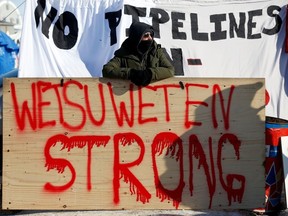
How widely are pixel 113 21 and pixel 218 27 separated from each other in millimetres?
1489

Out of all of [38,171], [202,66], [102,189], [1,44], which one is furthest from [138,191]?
[1,44]

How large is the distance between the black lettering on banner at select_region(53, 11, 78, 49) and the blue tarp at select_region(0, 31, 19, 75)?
5.43 m

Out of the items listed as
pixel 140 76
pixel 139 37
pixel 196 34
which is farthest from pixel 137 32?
pixel 196 34

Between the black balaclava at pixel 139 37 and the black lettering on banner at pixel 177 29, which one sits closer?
the black balaclava at pixel 139 37

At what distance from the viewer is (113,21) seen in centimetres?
803

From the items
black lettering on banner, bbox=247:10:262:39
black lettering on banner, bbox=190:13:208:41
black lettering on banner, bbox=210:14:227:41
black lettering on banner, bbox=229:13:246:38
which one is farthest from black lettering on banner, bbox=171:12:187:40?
black lettering on banner, bbox=247:10:262:39

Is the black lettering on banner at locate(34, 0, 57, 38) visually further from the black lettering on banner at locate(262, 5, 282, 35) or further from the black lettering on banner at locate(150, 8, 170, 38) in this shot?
the black lettering on banner at locate(262, 5, 282, 35)

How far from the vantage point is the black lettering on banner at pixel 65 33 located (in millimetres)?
8109

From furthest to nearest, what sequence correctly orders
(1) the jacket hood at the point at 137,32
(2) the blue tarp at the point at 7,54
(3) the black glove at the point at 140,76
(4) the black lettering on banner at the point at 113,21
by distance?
1. (2) the blue tarp at the point at 7,54
2. (4) the black lettering on banner at the point at 113,21
3. (1) the jacket hood at the point at 137,32
4. (3) the black glove at the point at 140,76

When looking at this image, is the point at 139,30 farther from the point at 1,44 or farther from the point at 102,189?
the point at 1,44

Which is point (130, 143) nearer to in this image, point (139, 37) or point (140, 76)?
point (140, 76)

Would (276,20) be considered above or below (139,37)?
above

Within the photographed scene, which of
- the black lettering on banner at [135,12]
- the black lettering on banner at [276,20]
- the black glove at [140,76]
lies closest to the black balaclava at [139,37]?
the black glove at [140,76]

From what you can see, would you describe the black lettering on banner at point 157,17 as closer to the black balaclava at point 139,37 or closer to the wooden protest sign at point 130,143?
the black balaclava at point 139,37
